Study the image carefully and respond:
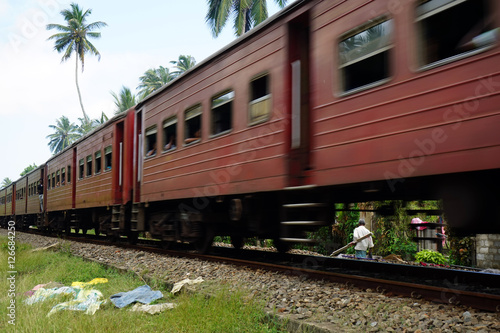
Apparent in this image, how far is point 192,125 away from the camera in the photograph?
27.8ft

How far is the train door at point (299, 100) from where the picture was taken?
577cm

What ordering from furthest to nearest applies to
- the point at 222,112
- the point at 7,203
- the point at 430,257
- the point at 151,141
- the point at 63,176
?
the point at 7,203 → the point at 63,176 → the point at 430,257 → the point at 151,141 → the point at 222,112

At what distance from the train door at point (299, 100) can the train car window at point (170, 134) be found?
12.3ft

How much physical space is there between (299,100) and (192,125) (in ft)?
10.4

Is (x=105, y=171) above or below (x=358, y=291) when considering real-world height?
above

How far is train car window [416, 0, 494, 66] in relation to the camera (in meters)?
3.83

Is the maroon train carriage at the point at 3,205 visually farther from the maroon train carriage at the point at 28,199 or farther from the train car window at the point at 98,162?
the train car window at the point at 98,162

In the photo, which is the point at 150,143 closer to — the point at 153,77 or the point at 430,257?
the point at 430,257

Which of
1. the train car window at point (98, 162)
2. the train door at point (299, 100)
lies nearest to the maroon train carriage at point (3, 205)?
the train car window at point (98, 162)

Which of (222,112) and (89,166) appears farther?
(89,166)

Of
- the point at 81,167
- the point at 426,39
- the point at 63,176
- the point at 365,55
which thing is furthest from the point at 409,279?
the point at 63,176

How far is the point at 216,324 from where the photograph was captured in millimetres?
3725

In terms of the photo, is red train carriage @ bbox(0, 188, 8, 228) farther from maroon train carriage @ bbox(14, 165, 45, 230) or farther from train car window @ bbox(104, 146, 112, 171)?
train car window @ bbox(104, 146, 112, 171)

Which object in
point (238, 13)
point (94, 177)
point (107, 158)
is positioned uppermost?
point (238, 13)
